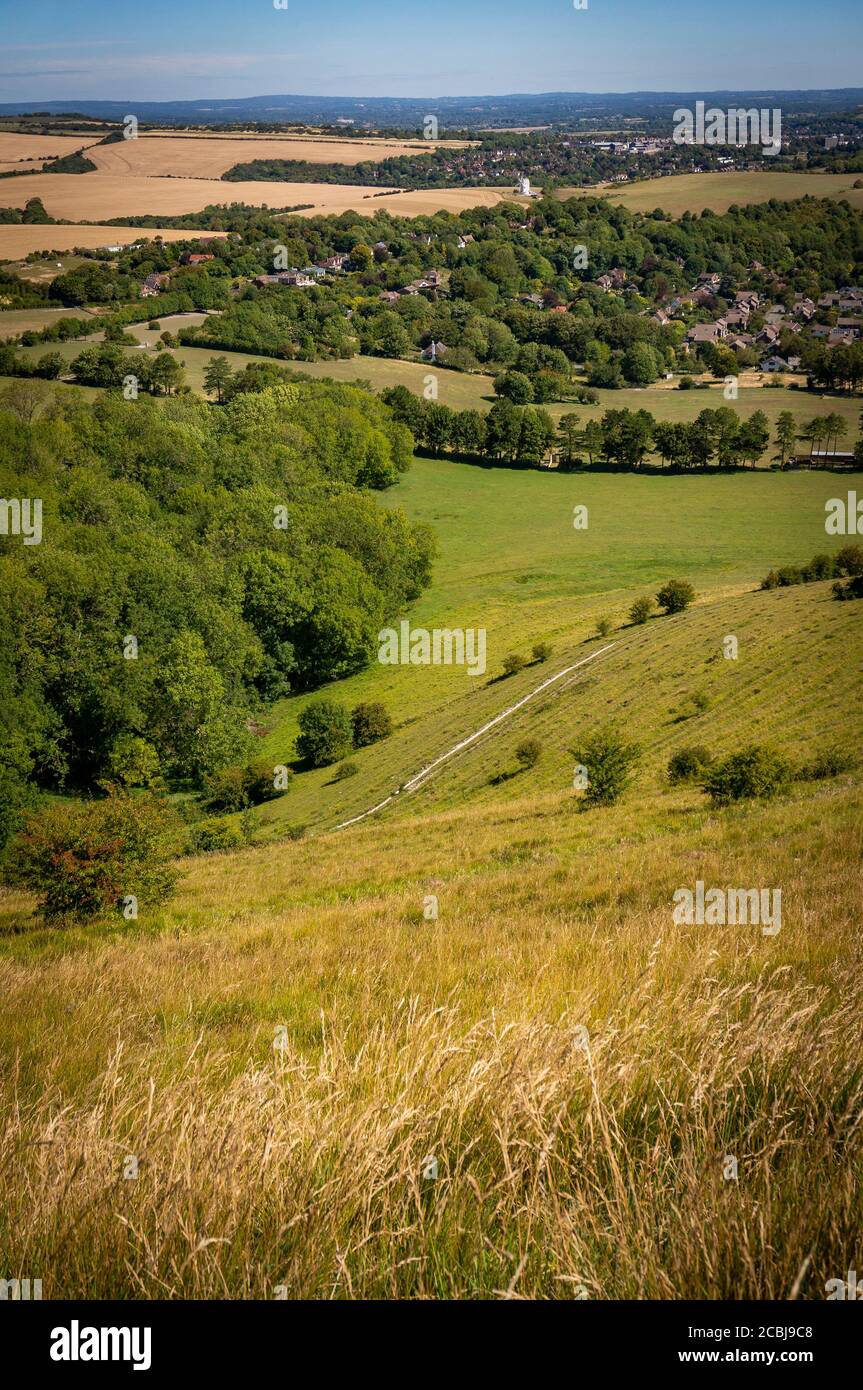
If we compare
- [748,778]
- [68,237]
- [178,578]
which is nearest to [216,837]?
[178,578]

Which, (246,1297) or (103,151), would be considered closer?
(246,1297)

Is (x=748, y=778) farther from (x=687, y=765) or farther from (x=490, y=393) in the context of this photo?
(x=490, y=393)

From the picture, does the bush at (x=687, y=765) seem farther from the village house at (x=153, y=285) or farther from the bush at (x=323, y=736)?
the village house at (x=153, y=285)

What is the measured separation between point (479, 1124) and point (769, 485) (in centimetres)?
9248

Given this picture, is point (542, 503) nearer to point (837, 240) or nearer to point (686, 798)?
point (686, 798)

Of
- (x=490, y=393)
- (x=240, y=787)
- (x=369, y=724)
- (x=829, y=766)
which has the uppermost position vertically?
(x=490, y=393)

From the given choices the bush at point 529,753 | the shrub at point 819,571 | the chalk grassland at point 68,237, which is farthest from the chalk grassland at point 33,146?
the bush at point 529,753

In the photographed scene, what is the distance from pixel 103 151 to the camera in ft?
511

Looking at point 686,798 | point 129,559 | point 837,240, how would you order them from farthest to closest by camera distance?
point 837,240, point 129,559, point 686,798

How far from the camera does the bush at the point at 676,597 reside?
4741 cm

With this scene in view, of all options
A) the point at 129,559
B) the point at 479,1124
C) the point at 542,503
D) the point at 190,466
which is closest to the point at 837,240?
the point at 542,503

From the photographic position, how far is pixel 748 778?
21.1 meters

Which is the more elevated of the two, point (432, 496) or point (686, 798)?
point (432, 496)

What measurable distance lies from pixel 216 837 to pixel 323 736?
10.9m
